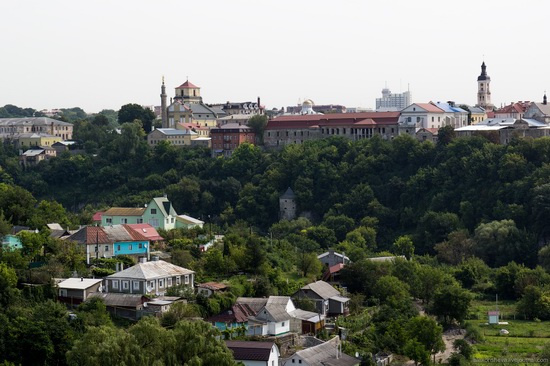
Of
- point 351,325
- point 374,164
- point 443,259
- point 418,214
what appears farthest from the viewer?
point 374,164

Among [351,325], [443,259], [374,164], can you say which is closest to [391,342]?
[351,325]

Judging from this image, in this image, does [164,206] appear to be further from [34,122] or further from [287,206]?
[34,122]

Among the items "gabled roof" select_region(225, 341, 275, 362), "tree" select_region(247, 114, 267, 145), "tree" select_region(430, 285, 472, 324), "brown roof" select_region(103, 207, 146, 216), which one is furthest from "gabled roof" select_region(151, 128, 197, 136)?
"gabled roof" select_region(225, 341, 275, 362)

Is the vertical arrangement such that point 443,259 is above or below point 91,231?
below

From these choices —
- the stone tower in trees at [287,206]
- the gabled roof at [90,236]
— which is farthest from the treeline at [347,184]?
the gabled roof at [90,236]

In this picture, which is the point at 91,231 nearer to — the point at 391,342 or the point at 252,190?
the point at 391,342

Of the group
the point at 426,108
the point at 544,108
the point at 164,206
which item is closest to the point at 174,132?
the point at 426,108

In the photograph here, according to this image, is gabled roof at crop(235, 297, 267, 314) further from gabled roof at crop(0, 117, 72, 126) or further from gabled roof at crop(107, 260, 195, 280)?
gabled roof at crop(0, 117, 72, 126)
